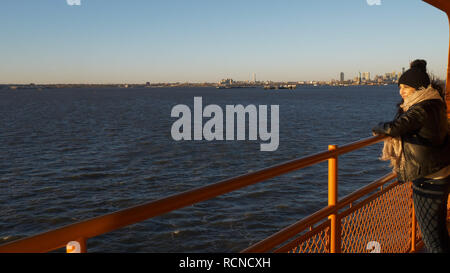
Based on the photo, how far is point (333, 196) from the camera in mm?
3139

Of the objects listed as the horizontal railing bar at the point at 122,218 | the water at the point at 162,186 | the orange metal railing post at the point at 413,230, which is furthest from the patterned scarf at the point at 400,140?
the water at the point at 162,186

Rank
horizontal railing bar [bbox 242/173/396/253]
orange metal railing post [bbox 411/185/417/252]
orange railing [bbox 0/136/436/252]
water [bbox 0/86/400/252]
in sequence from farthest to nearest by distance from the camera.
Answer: water [bbox 0/86/400/252], orange metal railing post [bbox 411/185/417/252], horizontal railing bar [bbox 242/173/396/253], orange railing [bbox 0/136/436/252]

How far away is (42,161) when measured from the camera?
27547 mm

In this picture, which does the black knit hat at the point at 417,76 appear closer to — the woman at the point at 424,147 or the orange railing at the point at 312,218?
the woman at the point at 424,147

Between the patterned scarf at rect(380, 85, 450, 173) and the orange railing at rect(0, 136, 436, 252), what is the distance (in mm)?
210

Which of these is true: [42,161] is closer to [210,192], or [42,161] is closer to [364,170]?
[364,170]

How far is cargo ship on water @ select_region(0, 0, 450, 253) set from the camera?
1545 millimetres

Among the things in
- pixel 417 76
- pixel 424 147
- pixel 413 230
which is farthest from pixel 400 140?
pixel 413 230

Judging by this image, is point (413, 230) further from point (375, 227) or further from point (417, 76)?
point (417, 76)

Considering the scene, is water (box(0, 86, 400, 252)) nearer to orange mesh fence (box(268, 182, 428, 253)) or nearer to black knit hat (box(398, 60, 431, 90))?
orange mesh fence (box(268, 182, 428, 253))

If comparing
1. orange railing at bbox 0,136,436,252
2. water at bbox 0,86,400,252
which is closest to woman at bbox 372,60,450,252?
orange railing at bbox 0,136,436,252

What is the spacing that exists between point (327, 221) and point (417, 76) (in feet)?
4.45

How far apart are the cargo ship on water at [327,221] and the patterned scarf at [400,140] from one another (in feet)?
0.69
